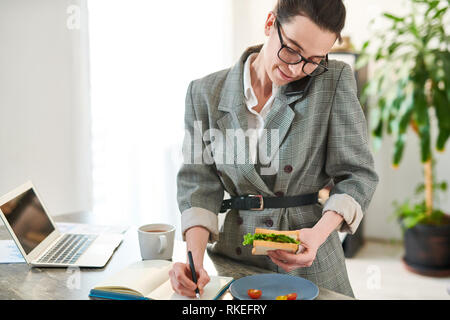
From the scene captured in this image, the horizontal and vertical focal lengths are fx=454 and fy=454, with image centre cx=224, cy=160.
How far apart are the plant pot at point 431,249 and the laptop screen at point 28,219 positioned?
9.73ft

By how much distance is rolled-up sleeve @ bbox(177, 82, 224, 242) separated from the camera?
Result: 1.30 meters

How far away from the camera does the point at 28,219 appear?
1385mm

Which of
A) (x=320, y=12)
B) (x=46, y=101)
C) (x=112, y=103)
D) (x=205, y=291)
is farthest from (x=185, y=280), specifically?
(x=112, y=103)

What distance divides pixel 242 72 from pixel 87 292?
0.75 metres

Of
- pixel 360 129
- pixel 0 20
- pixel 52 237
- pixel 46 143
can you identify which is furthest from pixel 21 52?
pixel 360 129

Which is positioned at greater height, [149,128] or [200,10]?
[200,10]

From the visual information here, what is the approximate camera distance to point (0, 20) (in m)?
2.17

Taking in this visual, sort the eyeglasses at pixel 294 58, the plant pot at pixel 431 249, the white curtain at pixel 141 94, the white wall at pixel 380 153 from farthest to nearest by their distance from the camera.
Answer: the white wall at pixel 380 153, the plant pot at pixel 431 249, the white curtain at pixel 141 94, the eyeglasses at pixel 294 58

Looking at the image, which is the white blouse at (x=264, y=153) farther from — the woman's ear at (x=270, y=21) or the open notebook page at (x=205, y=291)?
the open notebook page at (x=205, y=291)

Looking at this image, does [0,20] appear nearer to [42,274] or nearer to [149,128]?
[149,128]

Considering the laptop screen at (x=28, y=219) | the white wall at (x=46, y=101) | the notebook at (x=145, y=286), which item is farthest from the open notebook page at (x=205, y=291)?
the white wall at (x=46, y=101)

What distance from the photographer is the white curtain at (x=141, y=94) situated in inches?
107
